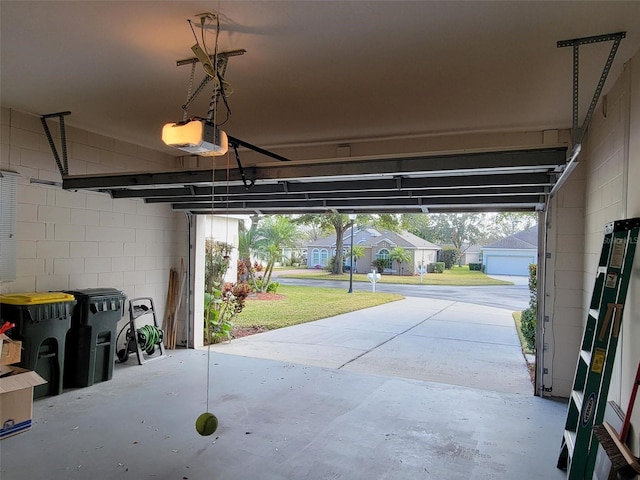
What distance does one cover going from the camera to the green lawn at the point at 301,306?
1025cm

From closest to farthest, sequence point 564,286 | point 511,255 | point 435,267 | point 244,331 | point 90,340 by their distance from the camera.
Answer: point 564,286
point 90,340
point 244,331
point 435,267
point 511,255

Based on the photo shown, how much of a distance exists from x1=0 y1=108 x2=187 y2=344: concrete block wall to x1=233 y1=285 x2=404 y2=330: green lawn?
353 cm

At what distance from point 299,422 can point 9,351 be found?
8.85ft

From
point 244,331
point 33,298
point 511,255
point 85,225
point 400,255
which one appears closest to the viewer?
point 33,298

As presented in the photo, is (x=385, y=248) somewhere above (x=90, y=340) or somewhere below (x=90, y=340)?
above

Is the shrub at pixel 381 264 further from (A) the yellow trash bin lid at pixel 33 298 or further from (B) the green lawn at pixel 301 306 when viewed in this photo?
(A) the yellow trash bin lid at pixel 33 298

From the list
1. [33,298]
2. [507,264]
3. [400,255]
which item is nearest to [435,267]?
[400,255]

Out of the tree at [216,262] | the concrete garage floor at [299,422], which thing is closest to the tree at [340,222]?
the tree at [216,262]

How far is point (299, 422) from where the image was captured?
388 cm

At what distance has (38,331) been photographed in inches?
169

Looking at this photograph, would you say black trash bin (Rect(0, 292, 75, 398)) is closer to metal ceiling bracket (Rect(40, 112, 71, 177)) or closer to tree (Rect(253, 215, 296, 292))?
metal ceiling bracket (Rect(40, 112, 71, 177))

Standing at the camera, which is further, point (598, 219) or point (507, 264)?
point (507, 264)

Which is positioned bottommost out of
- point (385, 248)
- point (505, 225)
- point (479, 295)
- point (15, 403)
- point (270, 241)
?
point (479, 295)

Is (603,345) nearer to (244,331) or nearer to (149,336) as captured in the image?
(149,336)
